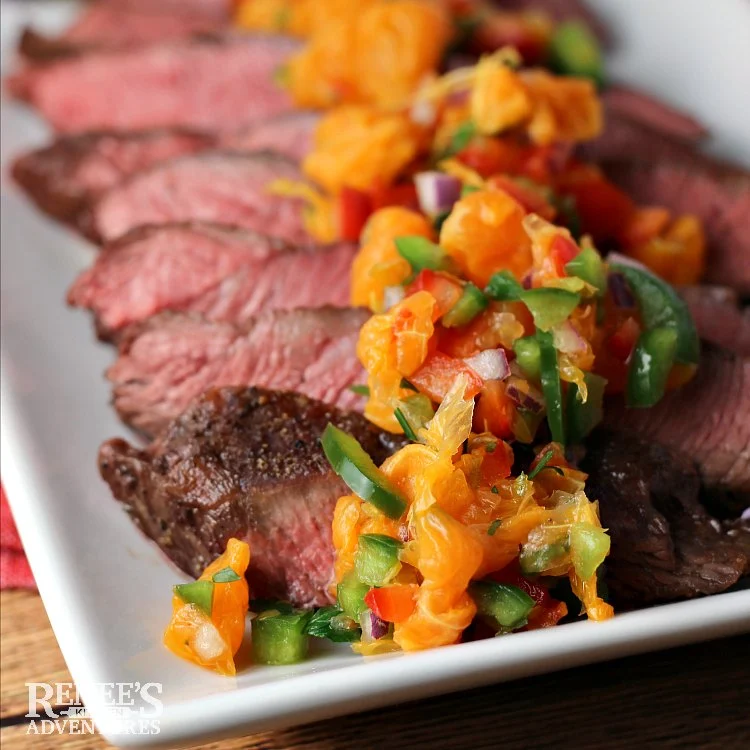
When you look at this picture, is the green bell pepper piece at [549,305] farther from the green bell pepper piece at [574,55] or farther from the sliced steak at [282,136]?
the green bell pepper piece at [574,55]

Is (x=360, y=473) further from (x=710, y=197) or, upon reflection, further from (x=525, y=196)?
(x=710, y=197)

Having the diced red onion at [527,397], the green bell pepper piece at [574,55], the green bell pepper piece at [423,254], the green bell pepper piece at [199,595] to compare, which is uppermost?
the green bell pepper piece at [574,55]

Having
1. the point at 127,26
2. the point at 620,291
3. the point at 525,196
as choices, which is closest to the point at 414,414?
the point at 620,291

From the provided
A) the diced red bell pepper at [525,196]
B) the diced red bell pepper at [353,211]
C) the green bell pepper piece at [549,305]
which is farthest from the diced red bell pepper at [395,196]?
the green bell pepper piece at [549,305]

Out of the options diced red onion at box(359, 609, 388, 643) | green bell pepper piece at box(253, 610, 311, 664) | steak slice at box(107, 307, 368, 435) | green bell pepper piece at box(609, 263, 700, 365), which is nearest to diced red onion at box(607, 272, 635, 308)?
green bell pepper piece at box(609, 263, 700, 365)

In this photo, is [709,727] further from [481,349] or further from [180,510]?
[180,510]

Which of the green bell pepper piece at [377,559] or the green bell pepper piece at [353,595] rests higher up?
the green bell pepper piece at [377,559]
